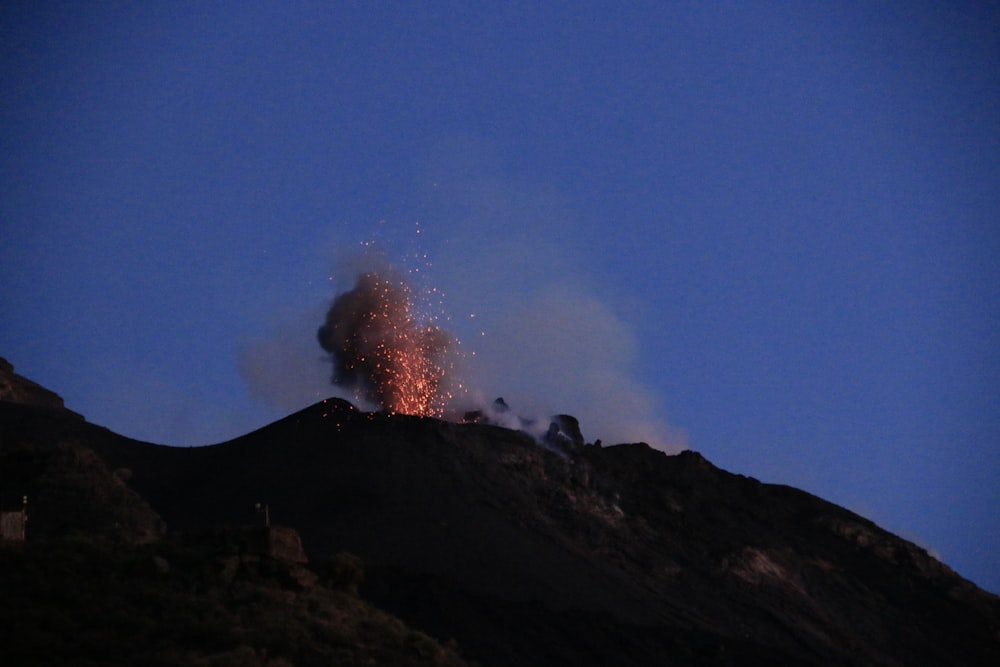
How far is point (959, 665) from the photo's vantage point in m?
85.5

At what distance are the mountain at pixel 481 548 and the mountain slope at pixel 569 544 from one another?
0.60 ft

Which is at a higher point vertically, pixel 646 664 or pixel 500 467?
pixel 500 467

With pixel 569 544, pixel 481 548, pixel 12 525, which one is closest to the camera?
pixel 12 525

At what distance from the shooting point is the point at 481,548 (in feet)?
220

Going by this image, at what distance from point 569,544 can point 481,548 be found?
8.86 m

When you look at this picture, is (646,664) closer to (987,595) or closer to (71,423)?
(71,423)

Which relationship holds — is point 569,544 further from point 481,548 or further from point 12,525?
point 12,525

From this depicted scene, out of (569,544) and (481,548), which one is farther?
(569,544)

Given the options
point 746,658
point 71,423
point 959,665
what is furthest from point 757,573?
point 71,423

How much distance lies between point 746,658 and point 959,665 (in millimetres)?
28199

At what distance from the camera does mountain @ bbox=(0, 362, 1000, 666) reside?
4244 cm

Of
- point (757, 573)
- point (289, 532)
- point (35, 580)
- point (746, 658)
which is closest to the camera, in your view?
point (35, 580)

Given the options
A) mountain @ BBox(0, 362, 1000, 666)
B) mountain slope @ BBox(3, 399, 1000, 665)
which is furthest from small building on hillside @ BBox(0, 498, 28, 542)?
mountain slope @ BBox(3, 399, 1000, 665)

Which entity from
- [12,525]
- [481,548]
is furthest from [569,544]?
[12,525]
